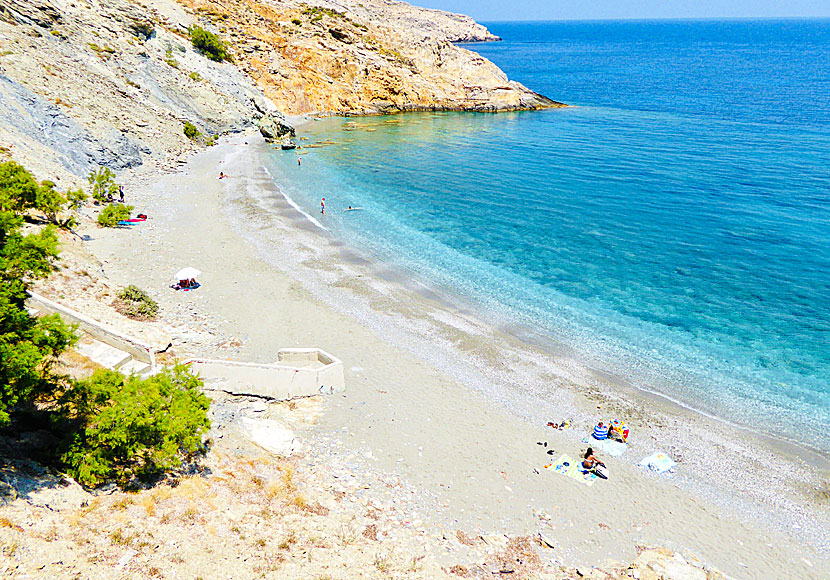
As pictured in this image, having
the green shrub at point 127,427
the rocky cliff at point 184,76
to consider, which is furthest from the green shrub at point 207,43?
Answer: the green shrub at point 127,427

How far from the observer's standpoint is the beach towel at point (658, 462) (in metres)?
18.6

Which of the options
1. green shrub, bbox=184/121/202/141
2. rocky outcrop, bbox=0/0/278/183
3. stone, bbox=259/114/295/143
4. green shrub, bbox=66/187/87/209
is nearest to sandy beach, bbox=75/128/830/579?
green shrub, bbox=66/187/87/209

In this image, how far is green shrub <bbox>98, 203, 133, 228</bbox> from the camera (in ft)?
113

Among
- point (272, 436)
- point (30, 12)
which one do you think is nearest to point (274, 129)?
point (30, 12)

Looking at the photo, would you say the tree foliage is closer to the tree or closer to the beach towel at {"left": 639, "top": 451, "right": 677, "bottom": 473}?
the tree

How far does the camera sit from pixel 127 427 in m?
13.2

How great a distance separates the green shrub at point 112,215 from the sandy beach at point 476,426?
1076 mm

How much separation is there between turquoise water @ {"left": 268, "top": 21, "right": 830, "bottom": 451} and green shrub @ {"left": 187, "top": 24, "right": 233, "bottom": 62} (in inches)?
704

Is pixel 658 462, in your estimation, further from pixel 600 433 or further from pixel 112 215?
pixel 112 215

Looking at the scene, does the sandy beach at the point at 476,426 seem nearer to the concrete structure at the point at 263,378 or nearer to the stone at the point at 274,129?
the concrete structure at the point at 263,378

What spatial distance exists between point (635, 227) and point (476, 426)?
28.3 metres

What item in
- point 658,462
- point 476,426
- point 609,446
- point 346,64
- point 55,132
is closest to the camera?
point 658,462

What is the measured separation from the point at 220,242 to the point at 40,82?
2648 centimetres

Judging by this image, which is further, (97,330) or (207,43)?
(207,43)
